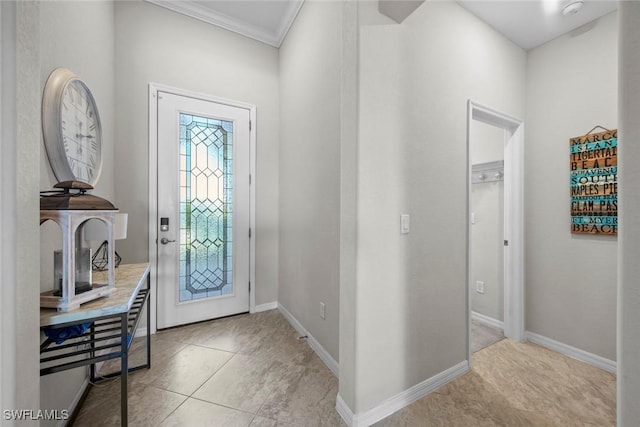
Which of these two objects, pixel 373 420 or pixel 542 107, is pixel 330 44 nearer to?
pixel 542 107

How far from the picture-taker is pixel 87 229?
1.12 meters

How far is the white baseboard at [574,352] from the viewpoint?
1944mm

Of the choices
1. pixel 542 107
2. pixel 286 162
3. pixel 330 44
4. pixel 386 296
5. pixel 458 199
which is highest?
pixel 330 44

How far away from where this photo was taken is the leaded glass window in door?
2.57m

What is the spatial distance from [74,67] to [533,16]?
3.34 m

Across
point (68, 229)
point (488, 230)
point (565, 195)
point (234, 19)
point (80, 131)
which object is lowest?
point (488, 230)

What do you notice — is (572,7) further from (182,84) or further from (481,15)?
(182,84)

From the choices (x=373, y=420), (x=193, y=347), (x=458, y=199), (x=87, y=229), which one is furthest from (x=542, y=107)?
(x=193, y=347)

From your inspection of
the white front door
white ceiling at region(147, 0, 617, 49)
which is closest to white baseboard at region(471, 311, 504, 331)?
the white front door

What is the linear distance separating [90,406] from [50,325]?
1.10 metres

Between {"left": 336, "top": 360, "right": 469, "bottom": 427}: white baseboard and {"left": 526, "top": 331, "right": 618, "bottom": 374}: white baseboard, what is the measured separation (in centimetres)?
112

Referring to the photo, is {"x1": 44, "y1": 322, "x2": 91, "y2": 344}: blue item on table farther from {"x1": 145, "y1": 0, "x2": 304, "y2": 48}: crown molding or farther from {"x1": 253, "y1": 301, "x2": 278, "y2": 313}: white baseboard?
{"x1": 145, "y1": 0, "x2": 304, "y2": 48}: crown molding

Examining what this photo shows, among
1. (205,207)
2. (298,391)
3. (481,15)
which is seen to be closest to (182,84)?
(205,207)

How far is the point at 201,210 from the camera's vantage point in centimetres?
264
